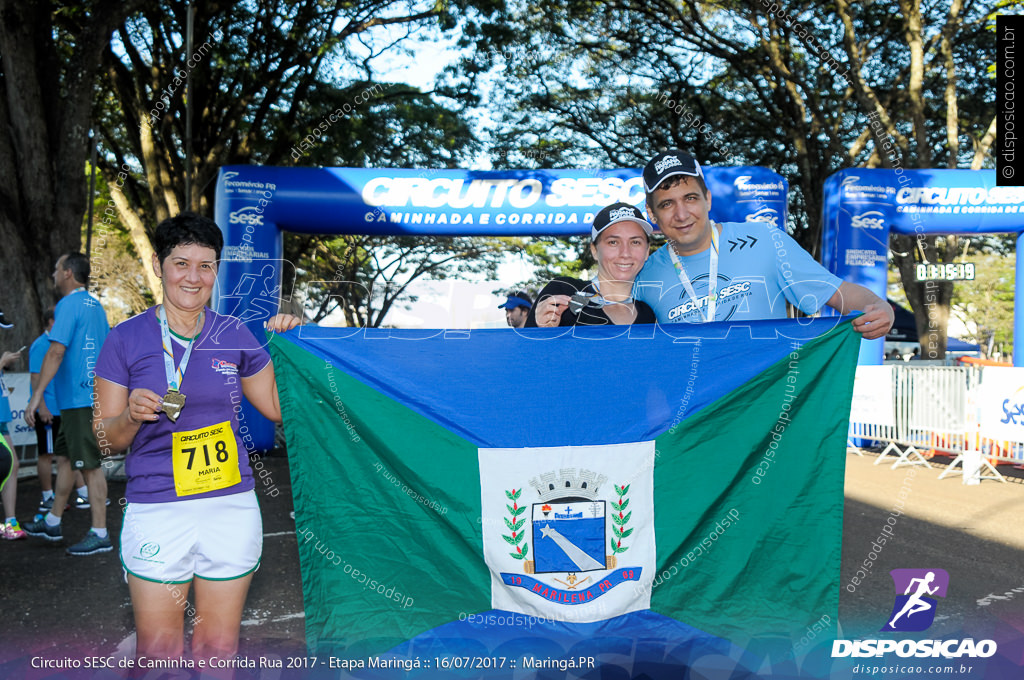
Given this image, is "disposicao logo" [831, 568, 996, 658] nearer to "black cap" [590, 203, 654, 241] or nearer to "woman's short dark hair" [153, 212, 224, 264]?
"black cap" [590, 203, 654, 241]

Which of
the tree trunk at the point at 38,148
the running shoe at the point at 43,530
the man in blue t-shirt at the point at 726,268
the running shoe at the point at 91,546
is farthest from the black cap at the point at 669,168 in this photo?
the tree trunk at the point at 38,148

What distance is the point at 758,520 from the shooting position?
317 cm

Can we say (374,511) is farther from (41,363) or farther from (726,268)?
(41,363)

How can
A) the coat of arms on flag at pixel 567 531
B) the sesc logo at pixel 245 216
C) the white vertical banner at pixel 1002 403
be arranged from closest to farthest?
the coat of arms on flag at pixel 567 531, the white vertical banner at pixel 1002 403, the sesc logo at pixel 245 216

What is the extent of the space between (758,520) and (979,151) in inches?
591

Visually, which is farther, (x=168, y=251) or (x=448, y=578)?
(x=448, y=578)

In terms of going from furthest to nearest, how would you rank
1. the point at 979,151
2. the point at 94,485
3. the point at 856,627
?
the point at 979,151
the point at 94,485
the point at 856,627

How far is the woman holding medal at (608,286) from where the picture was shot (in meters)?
3.26

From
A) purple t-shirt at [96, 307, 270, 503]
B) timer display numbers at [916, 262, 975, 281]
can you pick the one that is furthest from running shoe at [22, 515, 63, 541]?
timer display numbers at [916, 262, 975, 281]

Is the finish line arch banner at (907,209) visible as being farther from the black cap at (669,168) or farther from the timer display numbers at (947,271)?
the black cap at (669,168)

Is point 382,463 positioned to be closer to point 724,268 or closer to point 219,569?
point 219,569

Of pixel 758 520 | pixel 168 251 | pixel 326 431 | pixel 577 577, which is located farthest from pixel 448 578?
pixel 168 251

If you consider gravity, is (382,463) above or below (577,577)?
above

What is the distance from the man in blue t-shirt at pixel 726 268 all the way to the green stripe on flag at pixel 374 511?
3.74 feet
